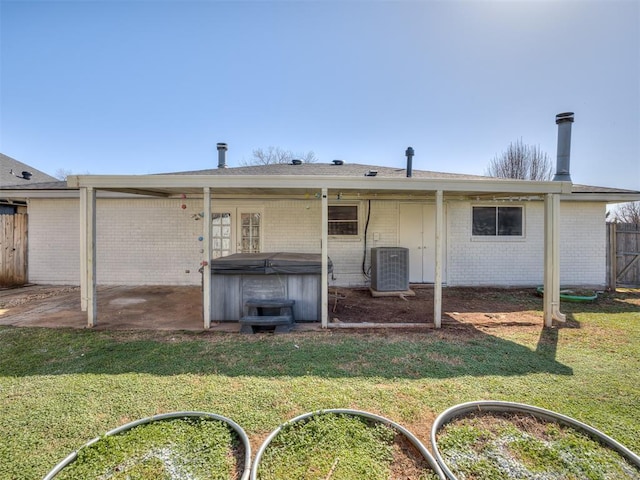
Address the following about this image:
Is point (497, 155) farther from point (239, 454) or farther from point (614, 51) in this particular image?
point (239, 454)

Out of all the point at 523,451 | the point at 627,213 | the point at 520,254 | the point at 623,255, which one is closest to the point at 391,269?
the point at 520,254

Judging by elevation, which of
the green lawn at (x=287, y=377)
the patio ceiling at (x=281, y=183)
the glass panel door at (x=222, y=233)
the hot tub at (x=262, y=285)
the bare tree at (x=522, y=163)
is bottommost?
the green lawn at (x=287, y=377)

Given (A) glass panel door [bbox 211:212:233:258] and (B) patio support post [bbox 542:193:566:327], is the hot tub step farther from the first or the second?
(B) patio support post [bbox 542:193:566:327]

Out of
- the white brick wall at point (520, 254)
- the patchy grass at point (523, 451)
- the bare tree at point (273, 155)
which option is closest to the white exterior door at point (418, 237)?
the white brick wall at point (520, 254)

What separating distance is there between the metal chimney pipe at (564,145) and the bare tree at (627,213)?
16.7 metres

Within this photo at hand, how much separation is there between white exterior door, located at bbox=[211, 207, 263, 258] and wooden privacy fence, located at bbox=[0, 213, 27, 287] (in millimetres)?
4923

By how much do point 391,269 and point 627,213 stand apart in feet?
77.9

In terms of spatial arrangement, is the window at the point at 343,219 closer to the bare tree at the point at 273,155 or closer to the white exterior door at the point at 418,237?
the white exterior door at the point at 418,237

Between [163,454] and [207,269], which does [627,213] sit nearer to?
[207,269]

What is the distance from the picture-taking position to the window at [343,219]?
310 inches

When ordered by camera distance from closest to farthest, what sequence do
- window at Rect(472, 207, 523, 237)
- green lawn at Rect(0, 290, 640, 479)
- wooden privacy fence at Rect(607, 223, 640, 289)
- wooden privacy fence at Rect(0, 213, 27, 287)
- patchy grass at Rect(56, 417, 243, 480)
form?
A: patchy grass at Rect(56, 417, 243, 480)
green lawn at Rect(0, 290, 640, 479)
wooden privacy fence at Rect(0, 213, 27, 287)
wooden privacy fence at Rect(607, 223, 640, 289)
window at Rect(472, 207, 523, 237)

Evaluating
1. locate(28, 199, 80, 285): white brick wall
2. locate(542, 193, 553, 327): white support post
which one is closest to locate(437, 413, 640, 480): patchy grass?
locate(542, 193, 553, 327): white support post

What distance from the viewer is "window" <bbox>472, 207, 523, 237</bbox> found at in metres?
8.00

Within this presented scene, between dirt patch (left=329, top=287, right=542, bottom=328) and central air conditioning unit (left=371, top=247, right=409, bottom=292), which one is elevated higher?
central air conditioning unit (left=371, top=247, right=409, bottom=292)
